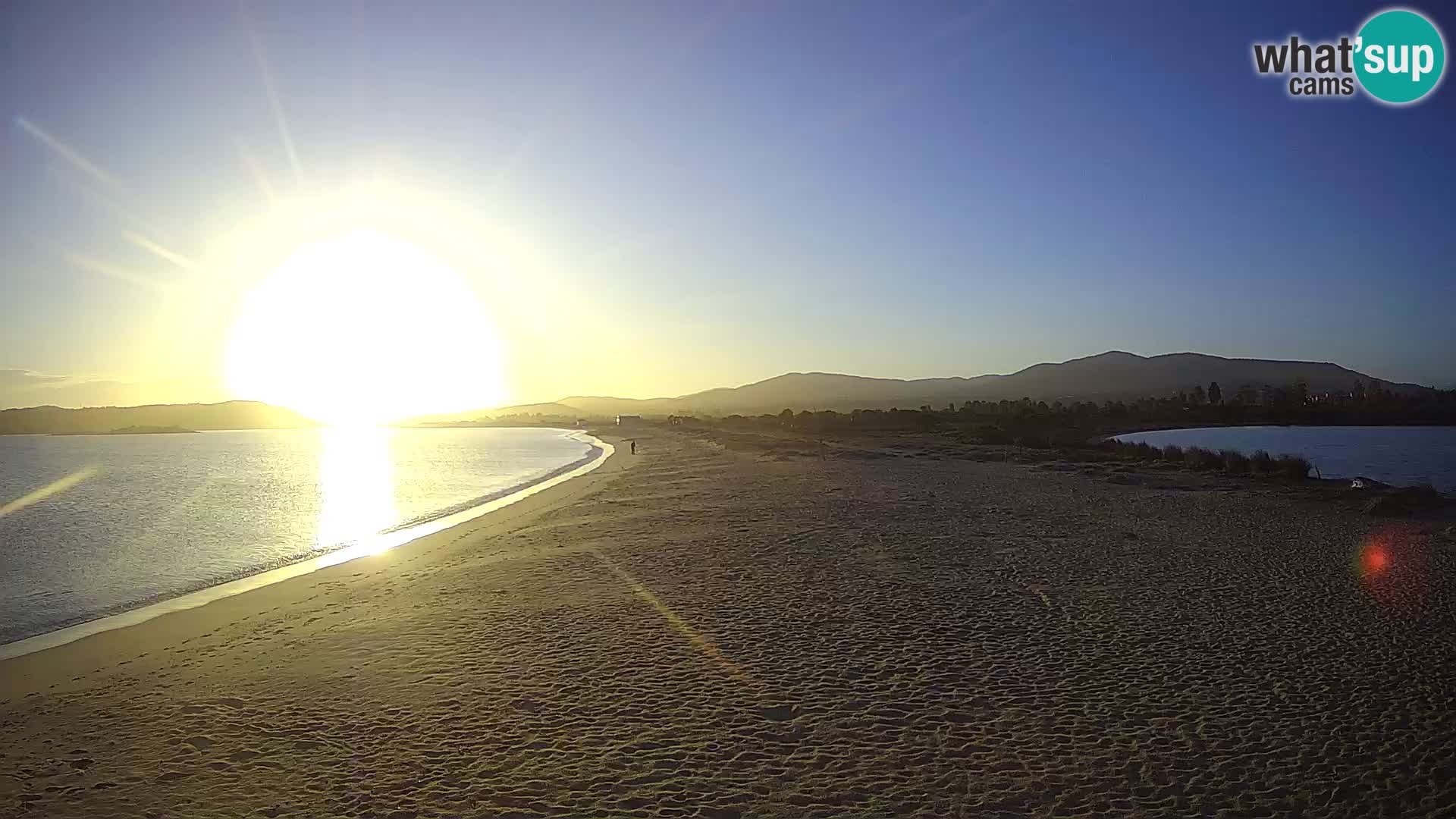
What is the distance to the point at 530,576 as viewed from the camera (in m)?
13.5

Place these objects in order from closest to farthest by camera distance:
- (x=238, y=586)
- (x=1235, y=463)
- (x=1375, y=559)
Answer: (x=1375, y=559)
(x=238, y=586)
(x=1235, y=463)

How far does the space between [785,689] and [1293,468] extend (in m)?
28.5

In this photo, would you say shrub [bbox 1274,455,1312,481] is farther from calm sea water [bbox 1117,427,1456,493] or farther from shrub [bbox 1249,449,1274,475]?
calm sea water [bbox 1117,427,1456,493]

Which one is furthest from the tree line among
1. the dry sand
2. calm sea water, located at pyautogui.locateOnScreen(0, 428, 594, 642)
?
Answer: the dry sand

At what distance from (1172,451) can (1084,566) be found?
30082mm

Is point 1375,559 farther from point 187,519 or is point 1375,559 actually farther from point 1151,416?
point 1151,416

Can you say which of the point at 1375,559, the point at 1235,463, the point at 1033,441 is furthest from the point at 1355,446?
the point at 1375,559

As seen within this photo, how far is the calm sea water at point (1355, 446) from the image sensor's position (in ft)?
110

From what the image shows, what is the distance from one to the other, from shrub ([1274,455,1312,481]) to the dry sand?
582 inches

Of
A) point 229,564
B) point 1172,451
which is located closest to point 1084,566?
point 229,564

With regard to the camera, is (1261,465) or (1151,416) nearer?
(1261,465)

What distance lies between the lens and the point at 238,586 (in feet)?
49.4

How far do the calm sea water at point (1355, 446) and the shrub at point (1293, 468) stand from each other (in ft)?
8.72

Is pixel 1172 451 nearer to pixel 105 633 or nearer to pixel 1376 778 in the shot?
pixel 1376 778
